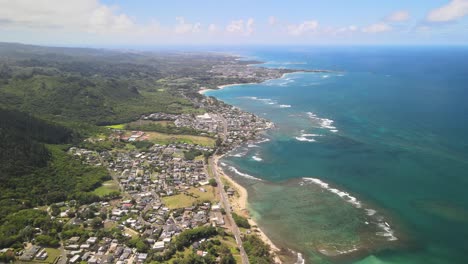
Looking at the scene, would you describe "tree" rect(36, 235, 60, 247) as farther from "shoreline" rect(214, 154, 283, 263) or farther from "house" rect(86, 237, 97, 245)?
"shoreline" rect(214, 154, 283, 263)

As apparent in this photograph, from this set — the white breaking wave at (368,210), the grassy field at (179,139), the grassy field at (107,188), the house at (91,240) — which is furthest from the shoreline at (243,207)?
the house at (91,240)

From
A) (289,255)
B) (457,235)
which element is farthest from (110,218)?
(457,235)

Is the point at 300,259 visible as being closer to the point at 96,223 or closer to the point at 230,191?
the point at 230,191

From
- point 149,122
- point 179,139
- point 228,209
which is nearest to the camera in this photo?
point 228,209

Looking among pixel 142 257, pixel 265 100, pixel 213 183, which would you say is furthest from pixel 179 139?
pixel 265 100

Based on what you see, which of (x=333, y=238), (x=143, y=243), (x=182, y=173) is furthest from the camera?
(x=182, y=173)

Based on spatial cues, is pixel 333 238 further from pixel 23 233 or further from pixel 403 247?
pixel 23 233
